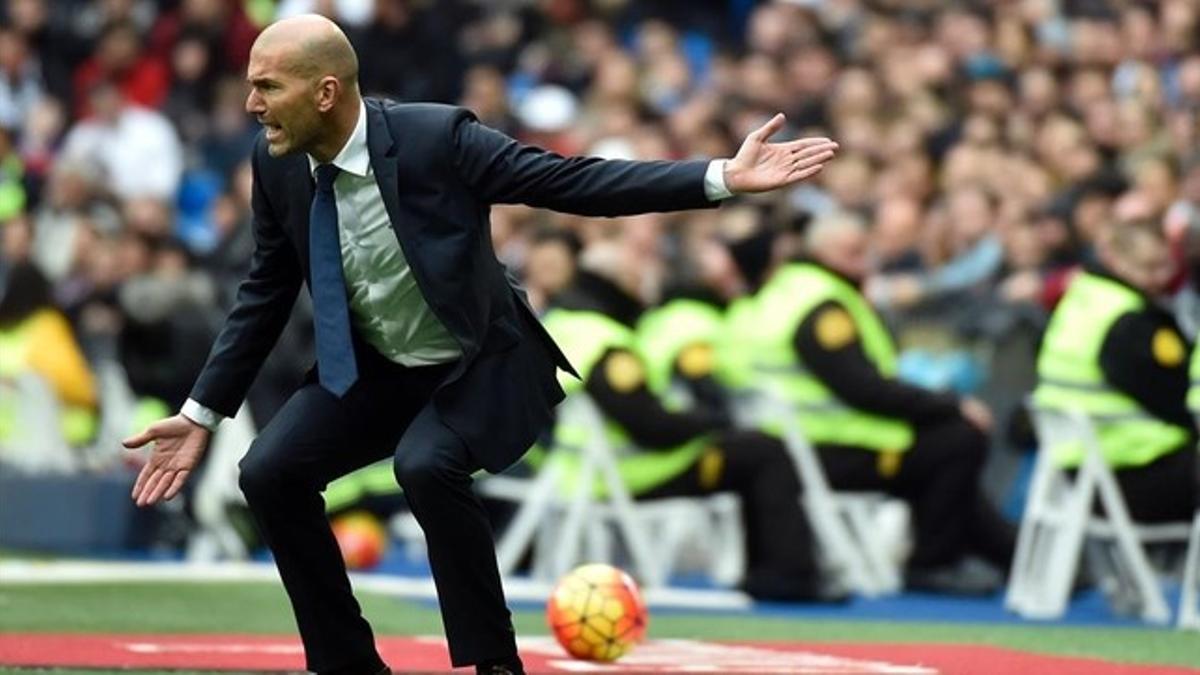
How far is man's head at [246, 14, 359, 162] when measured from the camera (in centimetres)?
929

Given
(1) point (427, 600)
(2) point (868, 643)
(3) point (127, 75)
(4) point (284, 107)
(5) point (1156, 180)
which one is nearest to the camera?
(4) point (284, 107)

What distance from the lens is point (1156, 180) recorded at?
702 inches

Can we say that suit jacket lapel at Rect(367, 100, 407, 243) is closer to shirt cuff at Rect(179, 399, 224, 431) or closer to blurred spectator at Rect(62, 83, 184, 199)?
shirt cuff at Rect(179, 399, 224, 431)

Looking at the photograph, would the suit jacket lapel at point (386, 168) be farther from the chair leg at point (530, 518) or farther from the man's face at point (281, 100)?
the chair leg at point (530, 518)

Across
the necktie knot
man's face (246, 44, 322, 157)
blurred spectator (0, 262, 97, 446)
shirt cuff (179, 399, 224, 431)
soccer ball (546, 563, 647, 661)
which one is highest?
man's face (246, 44, 322, 157)

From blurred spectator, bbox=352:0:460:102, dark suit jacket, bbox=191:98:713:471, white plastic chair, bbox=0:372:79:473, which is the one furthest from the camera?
blurred spectator, bbox=352:0:460:102

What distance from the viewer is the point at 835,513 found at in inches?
667

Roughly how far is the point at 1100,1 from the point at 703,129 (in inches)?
132

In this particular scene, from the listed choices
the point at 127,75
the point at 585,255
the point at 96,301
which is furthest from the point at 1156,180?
the point at 127,75

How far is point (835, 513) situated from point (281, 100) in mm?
8197

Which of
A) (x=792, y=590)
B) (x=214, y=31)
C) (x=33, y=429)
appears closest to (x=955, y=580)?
(x=792, y=590)

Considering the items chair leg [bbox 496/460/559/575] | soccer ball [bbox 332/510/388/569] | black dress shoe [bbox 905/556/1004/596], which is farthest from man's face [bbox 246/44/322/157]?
soccer ball [bbox 332/510/388/569]

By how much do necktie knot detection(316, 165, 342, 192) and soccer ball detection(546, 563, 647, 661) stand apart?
296 centimetres

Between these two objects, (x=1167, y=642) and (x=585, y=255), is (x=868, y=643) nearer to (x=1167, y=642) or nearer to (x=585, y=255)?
(x=1167, y=642)
